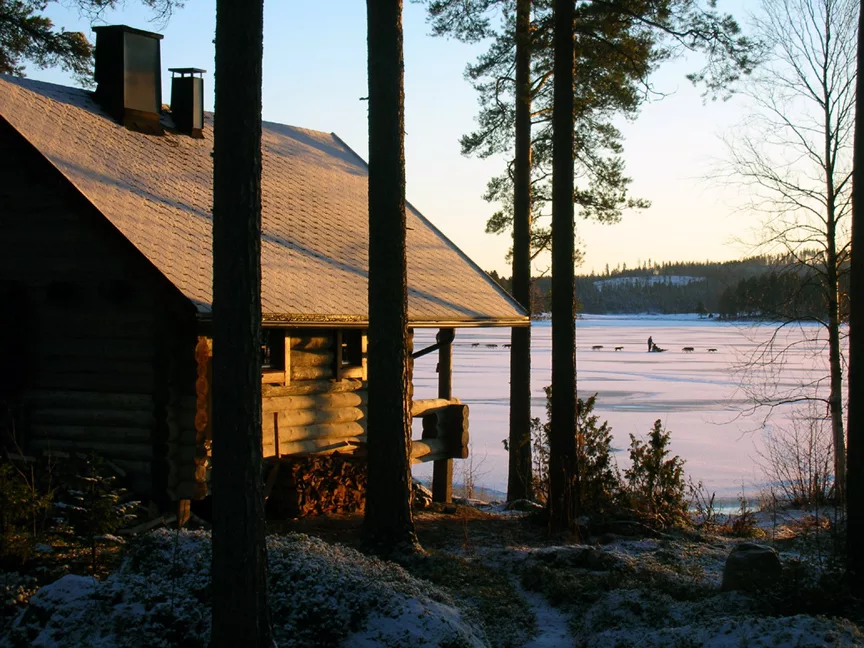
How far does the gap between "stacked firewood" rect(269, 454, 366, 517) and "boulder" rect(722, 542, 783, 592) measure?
5861 millimetres

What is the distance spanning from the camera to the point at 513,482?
55.9 feet

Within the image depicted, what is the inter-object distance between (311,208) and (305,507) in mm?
5423

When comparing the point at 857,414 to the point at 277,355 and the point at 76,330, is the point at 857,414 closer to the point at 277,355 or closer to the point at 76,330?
the point at 277,355

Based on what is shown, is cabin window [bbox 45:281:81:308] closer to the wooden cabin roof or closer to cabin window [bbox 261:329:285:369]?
the wooden cabin roof

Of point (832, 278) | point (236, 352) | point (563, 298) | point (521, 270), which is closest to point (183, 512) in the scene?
point (563, 298)

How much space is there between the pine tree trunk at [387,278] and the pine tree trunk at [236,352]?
3.54 metres

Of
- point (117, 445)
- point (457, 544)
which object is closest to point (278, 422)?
point (117, 445)

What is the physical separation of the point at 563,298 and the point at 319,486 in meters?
→ 4.27

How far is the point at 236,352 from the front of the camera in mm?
5645

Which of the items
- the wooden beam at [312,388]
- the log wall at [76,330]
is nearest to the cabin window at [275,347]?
the wooden beam at [312,388]

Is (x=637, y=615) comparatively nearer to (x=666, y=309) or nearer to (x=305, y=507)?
(x=305, y=507)

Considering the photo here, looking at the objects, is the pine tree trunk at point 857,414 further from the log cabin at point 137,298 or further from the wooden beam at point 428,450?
the wooden beam at point 428,450

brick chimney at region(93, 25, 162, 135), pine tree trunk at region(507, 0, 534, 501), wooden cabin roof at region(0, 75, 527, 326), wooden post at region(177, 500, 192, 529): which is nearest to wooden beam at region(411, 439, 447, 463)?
pine tree trunk at region(507, 0, 534, 501)

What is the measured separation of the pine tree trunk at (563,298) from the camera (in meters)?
12.1
